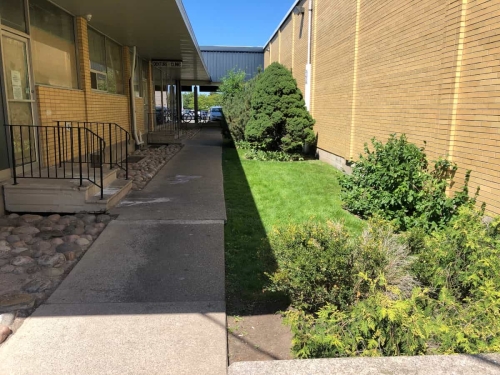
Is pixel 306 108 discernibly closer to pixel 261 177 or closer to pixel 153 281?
pixel 261 177

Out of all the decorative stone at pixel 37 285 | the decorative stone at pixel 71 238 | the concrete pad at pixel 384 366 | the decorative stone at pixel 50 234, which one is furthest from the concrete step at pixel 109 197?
the concrete pad at pixel 384 366

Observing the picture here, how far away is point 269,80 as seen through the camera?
13414 mm

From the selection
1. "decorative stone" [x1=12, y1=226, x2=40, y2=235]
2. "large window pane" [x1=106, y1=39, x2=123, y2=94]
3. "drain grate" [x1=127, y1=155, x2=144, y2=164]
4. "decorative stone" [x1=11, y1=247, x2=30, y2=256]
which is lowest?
"decorative stone" [x1=11, y1=247, x2=30, y2=256]

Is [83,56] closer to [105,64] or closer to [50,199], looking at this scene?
[105,64]

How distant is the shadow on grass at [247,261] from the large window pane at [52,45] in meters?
4.08

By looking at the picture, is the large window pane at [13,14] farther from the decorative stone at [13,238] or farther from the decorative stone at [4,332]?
the decorative stone at [4,332]

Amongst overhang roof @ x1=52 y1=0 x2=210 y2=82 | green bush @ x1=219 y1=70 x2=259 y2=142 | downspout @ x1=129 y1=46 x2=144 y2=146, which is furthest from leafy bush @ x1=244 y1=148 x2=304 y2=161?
overhang roof @ x1=52 y1=0 x2=210 y2=82

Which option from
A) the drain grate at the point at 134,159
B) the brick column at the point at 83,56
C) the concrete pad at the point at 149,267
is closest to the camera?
the concrete pad at the point at 149,267

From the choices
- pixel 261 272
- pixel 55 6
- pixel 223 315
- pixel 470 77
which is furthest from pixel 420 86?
pixel 55 6

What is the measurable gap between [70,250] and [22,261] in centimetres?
52

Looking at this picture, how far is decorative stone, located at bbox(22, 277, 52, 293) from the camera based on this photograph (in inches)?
148

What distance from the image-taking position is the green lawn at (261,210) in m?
4.09

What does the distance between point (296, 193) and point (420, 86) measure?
2926 millimetres

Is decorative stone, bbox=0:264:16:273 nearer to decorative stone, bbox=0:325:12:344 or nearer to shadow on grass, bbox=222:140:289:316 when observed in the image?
decorative stone, bbox=0:325:12:344
